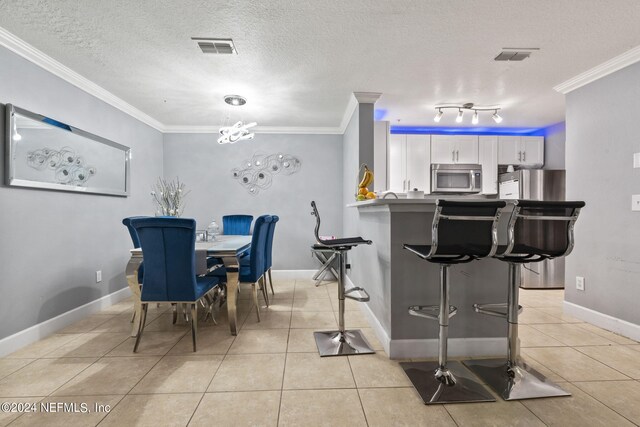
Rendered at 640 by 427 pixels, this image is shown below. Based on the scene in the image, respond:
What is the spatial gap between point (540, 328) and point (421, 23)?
2736mm

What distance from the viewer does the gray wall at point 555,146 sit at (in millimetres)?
4223

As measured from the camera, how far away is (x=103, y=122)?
10.4ft

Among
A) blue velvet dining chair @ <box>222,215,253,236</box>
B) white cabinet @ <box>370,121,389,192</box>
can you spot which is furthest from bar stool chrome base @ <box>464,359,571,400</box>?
blue velvet dining chair @ <box>222,215,253,236</box>

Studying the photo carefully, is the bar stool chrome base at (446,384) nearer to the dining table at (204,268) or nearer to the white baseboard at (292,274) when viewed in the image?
the dining table at (204,268)

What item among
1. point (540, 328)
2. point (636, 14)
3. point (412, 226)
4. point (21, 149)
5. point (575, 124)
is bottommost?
point (540, 328)

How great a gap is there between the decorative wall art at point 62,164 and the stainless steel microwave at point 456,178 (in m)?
4.43

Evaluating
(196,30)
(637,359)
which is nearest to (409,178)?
(637,359)

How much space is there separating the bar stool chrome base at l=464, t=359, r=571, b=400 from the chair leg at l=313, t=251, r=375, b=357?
0.73 m

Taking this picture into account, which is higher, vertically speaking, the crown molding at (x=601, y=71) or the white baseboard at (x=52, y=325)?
the crown molding at (x=601, y=71)

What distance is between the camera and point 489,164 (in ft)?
14.5

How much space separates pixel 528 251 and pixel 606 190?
1832mm

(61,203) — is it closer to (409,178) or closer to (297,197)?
(297,197)

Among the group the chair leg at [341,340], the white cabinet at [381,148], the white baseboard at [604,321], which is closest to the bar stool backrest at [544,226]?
the chair leg at [341,340]

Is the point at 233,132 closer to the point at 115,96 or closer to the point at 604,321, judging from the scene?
the point at 115,96
